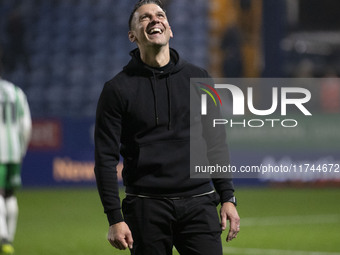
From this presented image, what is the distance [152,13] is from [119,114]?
51 cm

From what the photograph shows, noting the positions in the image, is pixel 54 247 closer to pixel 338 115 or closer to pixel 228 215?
pixel 228 215

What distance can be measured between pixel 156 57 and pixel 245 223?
7.26 m

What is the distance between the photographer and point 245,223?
438 inches

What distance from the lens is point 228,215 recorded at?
4062mm

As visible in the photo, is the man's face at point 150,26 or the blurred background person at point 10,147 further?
the blurred background person at point 10,147

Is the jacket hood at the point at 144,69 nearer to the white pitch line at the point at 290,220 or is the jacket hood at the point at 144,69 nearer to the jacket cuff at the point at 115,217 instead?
the jacket cuff at the point at 115,217

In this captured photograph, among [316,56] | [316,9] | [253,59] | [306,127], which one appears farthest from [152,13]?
[316,56]

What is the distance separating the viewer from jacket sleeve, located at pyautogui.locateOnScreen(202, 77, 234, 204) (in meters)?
4.14

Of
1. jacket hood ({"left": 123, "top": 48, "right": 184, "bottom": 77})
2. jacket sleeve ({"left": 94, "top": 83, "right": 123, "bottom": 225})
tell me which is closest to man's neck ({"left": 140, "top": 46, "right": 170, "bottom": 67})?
jacket hood ({"left": 123, "top": 48, "right": 184, "bottom": 77})

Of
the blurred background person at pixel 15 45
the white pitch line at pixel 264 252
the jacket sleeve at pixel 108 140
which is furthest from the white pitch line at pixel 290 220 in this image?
the blurred background person at pixel 15 45

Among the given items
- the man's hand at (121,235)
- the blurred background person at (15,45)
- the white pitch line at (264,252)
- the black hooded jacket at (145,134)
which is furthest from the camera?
the blurred background person at (15,45)

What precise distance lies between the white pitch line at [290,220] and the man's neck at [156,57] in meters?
7.03

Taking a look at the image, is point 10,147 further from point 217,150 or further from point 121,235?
point 121,235

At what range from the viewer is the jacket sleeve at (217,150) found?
4.14 m
